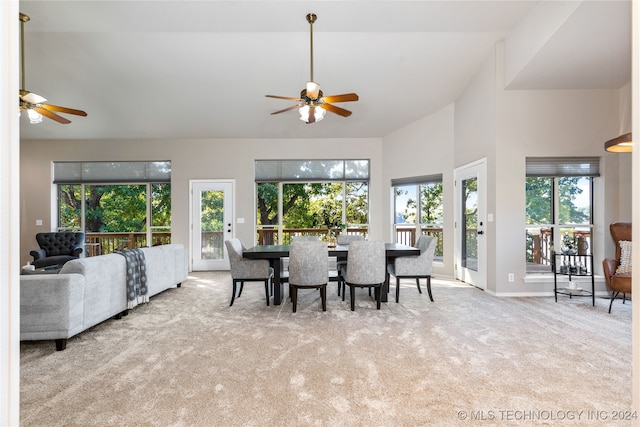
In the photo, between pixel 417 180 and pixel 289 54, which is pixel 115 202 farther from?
pixel 417 180

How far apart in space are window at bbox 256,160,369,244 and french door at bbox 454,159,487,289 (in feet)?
6.44

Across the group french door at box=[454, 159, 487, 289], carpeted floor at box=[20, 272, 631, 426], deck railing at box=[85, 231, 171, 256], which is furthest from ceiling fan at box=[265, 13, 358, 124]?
deck railing at box=[85, 231, 171, 256]

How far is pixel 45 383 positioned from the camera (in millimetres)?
2021

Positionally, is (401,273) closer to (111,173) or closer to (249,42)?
(249,42)

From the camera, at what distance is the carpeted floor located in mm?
1701

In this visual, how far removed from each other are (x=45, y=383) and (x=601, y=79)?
21.4 feet

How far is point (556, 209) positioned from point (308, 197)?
429cm

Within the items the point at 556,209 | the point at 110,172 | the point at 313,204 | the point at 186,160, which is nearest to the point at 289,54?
the point at 313,204

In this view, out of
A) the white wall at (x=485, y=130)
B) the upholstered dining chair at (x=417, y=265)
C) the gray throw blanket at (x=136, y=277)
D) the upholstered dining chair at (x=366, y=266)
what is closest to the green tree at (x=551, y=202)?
the white wall at (x=485, y=130)

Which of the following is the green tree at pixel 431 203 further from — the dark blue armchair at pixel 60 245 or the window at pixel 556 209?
the dark blue armchair at pixel 60 245

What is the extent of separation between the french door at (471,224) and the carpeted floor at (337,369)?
1.17 metres

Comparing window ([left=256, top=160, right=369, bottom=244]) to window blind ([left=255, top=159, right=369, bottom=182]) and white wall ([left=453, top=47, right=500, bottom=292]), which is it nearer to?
window blind ([left=255, top=159, right=369, bottom=182])

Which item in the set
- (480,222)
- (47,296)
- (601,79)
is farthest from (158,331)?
(601,79)

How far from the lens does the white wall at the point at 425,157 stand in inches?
212
